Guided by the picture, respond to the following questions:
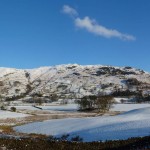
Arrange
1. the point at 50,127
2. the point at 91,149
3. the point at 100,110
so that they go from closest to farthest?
1. the point at 91,149
2. the point at 50,127
3. the point at 100,110

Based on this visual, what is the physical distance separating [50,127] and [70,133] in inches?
459

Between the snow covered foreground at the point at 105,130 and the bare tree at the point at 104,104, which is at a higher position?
the bare tree at the point at 104,104

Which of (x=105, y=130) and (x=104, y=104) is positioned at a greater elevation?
(x=104, y=104)

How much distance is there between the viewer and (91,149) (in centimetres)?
3391

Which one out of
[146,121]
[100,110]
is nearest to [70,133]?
[146,121]

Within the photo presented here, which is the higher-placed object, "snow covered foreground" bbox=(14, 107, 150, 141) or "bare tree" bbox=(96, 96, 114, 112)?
"bare tree" bbox=(96, 96, 114, 112)

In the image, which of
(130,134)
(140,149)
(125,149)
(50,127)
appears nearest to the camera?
(140,149)

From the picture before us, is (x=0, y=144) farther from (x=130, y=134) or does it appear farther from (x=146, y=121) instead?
(x=146, y=121)

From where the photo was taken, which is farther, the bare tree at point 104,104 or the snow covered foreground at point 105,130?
the bare tree at point 104,104

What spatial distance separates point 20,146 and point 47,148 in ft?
8.16

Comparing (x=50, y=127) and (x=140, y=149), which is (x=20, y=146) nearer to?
(x=140, y=149)

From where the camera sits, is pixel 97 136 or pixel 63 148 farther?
pixel 97 136

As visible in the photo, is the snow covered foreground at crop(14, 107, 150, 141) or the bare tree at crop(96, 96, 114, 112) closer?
the snow covered foreground at crop(14, 107, 150, 141)

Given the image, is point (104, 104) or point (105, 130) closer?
point (105, 130)
